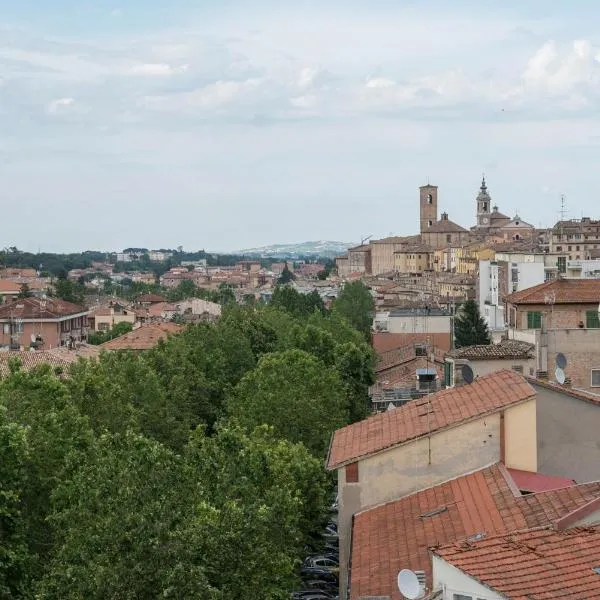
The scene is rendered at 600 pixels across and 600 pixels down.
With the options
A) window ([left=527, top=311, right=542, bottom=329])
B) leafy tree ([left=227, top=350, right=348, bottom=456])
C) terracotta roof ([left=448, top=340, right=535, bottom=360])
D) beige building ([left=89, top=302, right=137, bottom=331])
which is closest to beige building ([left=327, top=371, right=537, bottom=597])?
terracotta roof ([left=448, top=340, right=535, bottom=360])

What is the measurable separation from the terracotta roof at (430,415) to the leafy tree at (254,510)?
156 centimetres

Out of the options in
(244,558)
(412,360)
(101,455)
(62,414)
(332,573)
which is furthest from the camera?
(412,360)

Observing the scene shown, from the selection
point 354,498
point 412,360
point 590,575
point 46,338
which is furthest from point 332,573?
point 46,338

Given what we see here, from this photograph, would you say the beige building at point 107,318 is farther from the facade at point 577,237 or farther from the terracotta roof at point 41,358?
the terracotta roof at point 41,358

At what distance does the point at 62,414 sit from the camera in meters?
31.1

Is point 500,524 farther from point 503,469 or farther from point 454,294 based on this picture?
point 454,294

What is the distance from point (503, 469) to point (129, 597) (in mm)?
7156

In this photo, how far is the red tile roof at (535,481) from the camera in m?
22.8

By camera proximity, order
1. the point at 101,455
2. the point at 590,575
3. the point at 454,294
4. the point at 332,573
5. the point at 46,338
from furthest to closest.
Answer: the point at 454,294
the point at 46,338
the point at 332,573
the point at 101,455
the point at 590,575

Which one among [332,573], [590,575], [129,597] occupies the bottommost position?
[332,573]

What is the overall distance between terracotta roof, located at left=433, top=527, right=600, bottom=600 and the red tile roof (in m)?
6.17

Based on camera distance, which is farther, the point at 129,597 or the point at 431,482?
the point at 431,482

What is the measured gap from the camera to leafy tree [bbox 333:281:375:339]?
113 meters

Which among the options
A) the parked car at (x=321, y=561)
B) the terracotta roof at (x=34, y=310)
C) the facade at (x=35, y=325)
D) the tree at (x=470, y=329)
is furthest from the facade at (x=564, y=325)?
the terracotta roof at (x=34, y=310)
